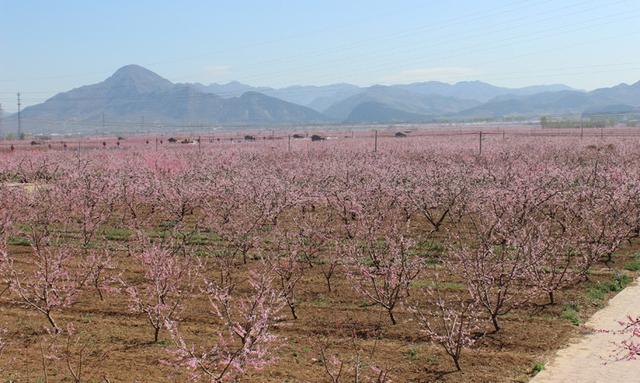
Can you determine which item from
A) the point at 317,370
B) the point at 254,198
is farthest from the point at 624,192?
the point at 317,370

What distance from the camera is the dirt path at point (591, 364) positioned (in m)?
8.46

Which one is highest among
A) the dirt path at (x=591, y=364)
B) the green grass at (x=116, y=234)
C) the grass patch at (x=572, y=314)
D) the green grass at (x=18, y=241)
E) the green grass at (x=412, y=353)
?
the green grass at (x=116, y=234)

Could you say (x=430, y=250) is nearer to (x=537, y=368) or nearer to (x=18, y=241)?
(x=537, y=368)

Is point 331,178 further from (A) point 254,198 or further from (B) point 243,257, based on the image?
(B) point 243,257

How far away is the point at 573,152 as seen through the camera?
38469mm

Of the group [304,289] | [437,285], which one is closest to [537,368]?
[437,285]

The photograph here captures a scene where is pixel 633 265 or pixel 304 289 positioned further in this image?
pixel 633 265

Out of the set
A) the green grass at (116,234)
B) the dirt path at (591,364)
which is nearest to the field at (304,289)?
the green grass at (116,234)

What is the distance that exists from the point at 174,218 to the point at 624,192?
13812mm

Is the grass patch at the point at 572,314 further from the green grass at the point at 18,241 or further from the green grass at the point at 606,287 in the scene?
the green grass at the point at 18,241

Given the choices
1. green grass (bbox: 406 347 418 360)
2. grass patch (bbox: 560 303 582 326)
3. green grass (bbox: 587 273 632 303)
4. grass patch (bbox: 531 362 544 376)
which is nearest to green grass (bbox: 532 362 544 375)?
grass patch (bbox: 531 362 544 376)

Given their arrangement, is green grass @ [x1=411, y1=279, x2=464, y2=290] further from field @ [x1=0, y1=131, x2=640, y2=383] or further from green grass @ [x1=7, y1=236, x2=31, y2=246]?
green grass @ [x1=7, y1=236, x2=31, y2=246]

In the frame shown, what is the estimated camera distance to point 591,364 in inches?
352

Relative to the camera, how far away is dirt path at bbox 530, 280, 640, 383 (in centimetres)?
846
